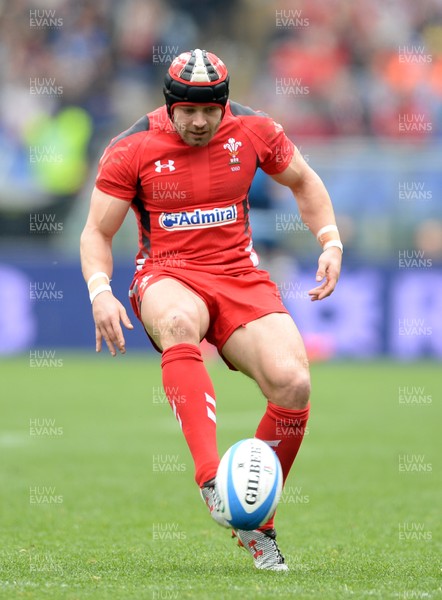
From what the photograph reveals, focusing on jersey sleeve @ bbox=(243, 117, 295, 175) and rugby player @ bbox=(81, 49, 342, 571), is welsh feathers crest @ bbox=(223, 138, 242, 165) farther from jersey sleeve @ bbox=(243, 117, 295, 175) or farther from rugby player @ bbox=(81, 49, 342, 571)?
jersey sleeve @ bbox=(243, 117, 295, 175)

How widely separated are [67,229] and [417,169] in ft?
18.2

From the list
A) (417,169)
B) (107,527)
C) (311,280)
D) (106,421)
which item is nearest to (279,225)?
(311,280)

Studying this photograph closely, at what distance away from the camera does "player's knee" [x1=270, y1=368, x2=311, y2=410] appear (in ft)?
17.4

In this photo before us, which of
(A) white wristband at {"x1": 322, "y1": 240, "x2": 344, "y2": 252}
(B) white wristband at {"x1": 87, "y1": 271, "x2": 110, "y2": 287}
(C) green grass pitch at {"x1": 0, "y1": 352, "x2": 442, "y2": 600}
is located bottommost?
(C) green grass pitch at {"x1": 0, "y1": 352, "x2": 442, "y2": 600}

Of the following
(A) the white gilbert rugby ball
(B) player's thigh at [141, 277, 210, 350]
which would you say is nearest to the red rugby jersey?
(B) player's thigh at [141, 277, 210, 350]

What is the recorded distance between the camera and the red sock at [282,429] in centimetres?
542

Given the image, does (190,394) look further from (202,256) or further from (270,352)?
(202,256)

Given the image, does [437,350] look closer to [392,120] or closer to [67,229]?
[392,120]

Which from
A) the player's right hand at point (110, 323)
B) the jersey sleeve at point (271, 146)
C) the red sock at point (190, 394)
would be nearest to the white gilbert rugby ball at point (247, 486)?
the red sock at point (190, 394)

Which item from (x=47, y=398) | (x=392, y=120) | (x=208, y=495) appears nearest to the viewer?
(x=208, y=495)

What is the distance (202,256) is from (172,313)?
0.52 m

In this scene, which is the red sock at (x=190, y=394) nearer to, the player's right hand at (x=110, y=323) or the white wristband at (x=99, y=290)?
the player's right hand at (x=110, y=323)

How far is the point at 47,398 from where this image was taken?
13.6 m

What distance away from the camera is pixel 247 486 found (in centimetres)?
471
